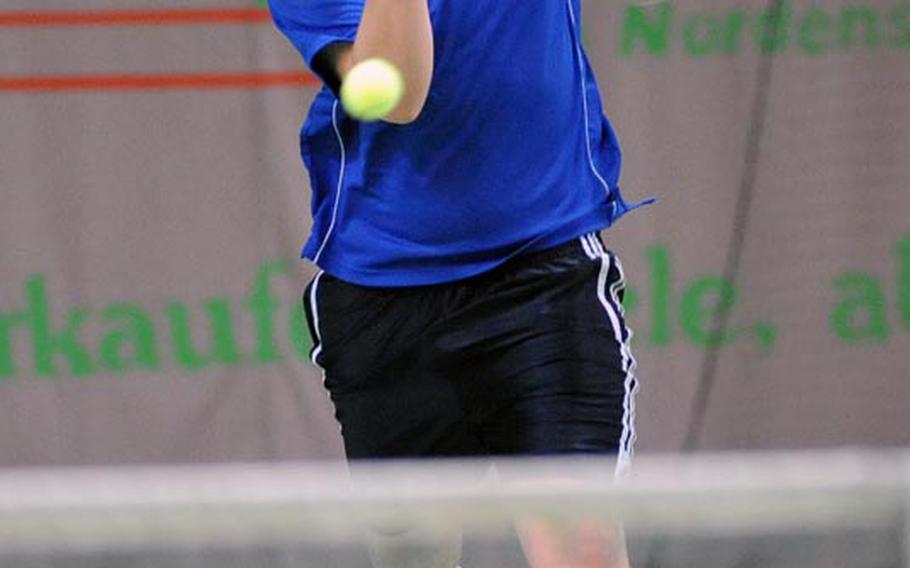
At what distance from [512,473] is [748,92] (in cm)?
244

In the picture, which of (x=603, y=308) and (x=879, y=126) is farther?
(x=879, y=126)

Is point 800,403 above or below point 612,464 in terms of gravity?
below

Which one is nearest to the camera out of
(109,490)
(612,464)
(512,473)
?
(109,490)

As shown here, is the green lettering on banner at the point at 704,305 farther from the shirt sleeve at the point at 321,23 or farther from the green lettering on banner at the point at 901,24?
the shirt sleeve at the point at 321,23

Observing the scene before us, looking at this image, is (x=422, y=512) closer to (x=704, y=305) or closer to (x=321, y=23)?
(x=321, y=23)

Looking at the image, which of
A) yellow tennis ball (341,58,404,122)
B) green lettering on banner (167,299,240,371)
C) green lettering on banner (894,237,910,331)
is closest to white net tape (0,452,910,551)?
yellow tennis ball (341,58,404,122)

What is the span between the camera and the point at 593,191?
243 cm

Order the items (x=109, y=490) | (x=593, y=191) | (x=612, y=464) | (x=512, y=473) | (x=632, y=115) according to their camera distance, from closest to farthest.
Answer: (x=109, y=490) → (x=512, y=473) → (x=612, y=464) → (x=593, y=191) → (x=632, y=115)

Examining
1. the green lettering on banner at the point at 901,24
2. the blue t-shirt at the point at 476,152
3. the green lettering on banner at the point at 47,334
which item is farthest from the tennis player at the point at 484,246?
the green lettering on banner at the point at 901,24

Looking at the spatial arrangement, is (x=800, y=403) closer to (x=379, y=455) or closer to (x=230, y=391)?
(x=230, y=391)

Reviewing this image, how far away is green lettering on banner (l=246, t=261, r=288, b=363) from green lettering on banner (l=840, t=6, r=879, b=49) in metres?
1.32

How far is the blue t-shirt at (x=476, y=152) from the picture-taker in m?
2.33

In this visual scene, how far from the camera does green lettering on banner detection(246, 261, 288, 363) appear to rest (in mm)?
4195

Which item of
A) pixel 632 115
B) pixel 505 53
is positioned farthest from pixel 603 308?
pixel 632 115
